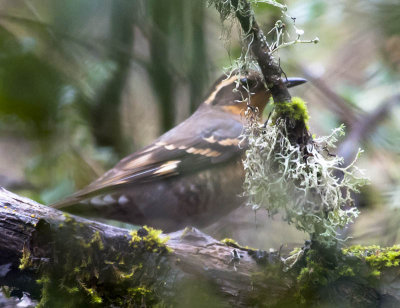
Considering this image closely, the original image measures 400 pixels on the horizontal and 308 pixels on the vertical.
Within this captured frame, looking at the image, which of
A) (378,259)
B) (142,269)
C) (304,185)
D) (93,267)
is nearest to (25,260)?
(93,267)

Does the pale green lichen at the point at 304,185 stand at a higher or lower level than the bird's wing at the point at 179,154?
lower

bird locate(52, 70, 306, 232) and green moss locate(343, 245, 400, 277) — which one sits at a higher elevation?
bird locate(52, 70, 306, 232)

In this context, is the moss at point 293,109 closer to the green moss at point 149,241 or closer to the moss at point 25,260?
the green moss at point 149,241

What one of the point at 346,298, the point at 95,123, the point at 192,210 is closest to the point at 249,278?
the point at 346,298

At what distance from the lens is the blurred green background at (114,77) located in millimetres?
736

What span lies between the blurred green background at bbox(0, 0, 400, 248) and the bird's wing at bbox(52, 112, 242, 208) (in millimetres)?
348

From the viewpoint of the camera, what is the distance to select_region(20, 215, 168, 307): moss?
1187 millimetres

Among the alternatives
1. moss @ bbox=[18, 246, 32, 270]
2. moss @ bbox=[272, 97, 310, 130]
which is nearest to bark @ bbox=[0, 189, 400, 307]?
moss @ bbox=[18, 246, 32, 270]

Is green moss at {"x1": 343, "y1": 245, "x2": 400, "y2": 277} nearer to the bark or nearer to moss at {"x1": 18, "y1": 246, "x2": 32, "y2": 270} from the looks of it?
the bark

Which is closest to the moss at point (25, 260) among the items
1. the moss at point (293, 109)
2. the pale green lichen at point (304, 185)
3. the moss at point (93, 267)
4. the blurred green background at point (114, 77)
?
the moss at point (93, 267)

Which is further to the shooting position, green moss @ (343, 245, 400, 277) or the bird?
the bird

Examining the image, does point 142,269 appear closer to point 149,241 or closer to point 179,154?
point 149,241

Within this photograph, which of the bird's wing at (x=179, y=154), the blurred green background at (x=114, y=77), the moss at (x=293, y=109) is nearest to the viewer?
the blurred green background at (x=114, y=77)

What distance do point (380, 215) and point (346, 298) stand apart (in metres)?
1.11
